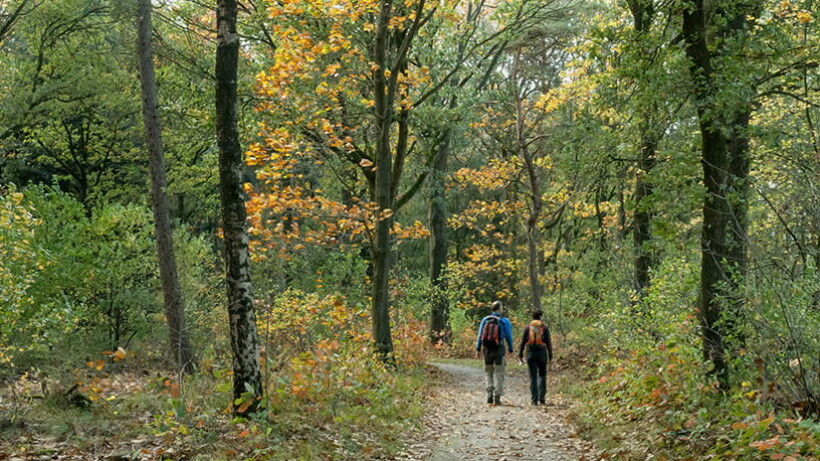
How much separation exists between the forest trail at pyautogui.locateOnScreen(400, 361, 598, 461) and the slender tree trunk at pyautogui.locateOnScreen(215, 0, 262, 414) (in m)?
2.38

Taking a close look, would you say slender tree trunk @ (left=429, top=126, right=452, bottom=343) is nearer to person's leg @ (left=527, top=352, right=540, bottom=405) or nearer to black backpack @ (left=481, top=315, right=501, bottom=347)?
black backpack @ (left=481, top=315, right=501, bottom=347)

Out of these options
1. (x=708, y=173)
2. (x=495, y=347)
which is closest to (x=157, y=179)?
(x=495, y=347)

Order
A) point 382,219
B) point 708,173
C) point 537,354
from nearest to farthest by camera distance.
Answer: point 708,173 → point 537,354 → point 382,219

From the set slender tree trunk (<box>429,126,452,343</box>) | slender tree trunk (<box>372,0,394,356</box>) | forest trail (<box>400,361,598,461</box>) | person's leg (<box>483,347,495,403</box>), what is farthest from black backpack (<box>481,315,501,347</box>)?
slender tree trunk (<box>429,126,452,343</box>)

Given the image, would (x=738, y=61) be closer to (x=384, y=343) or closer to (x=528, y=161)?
(x=384, y=343)

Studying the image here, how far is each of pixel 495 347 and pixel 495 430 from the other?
299 cm

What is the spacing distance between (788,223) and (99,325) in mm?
14632

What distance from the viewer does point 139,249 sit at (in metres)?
16.0

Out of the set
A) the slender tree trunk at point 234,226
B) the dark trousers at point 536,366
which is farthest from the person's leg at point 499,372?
the slender tree trunk at point 234,226

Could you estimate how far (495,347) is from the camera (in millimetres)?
13203

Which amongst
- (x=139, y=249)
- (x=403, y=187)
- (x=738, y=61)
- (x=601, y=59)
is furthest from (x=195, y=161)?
(x=738, y=61)

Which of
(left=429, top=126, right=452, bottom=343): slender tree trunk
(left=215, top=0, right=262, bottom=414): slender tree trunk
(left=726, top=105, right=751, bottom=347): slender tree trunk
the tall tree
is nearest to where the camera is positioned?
(left=726, top=105, right=751, bottom=347): slender tree trunk

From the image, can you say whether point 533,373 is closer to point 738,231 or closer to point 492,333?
point 492,333

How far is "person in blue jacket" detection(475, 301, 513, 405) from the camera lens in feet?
43.1
